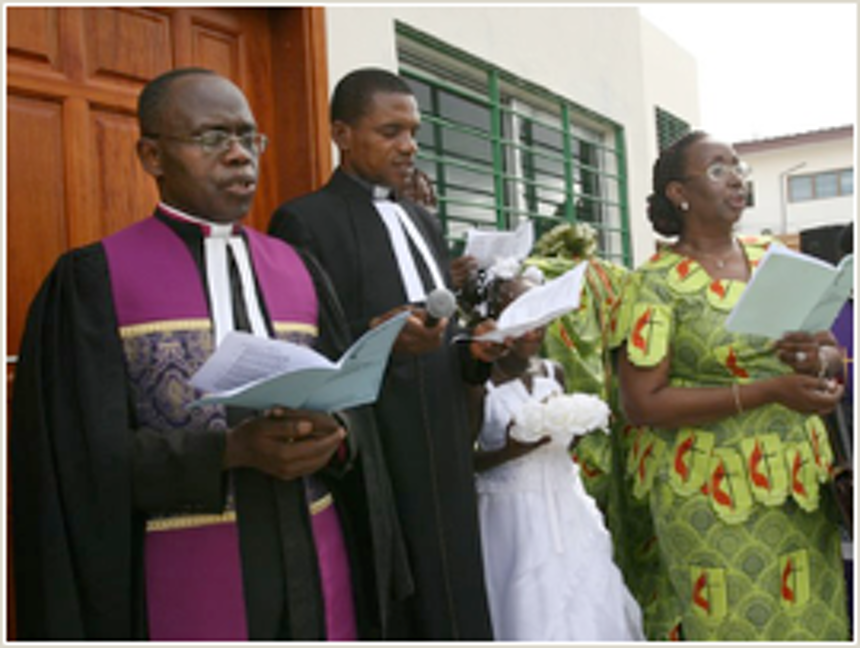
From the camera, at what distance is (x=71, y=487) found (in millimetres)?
1924

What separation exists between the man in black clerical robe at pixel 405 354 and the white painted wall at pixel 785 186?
1035 inches

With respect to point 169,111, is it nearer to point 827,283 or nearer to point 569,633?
point 827,283

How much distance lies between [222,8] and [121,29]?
1.79 ft

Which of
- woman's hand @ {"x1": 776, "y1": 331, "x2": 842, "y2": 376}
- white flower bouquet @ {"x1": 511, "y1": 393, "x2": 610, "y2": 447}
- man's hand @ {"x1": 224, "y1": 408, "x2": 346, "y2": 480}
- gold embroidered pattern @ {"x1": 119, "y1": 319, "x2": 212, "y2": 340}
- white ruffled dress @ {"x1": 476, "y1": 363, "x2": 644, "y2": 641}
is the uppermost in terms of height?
gold embroidered pattern @ {"x1": 119, "y1": 319, "x2": 212, "y2": 340}

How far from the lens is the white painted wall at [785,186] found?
2834 cm

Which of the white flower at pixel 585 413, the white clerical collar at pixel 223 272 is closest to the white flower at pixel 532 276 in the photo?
the white flower at pixel 585 413

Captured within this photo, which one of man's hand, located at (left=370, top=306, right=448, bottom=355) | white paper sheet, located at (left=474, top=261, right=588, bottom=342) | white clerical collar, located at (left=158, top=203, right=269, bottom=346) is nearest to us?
white clerical collar, located at (left=158, top=203, right=269, bottom=346)

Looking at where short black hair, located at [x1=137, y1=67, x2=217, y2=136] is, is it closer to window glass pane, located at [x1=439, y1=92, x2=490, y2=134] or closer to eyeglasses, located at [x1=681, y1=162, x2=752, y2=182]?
eyeglasses, located at [x1=681, y1=162, x2=752, y2=182]

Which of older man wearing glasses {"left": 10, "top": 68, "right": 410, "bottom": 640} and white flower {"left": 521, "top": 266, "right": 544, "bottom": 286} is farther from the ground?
white flower {"left": 521, "top": 266, "right": 544, "bottom": 286}

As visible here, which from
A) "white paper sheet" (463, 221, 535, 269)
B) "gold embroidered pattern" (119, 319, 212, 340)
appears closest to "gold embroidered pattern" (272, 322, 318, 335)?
"gold embroidered pattern" (119, 319, 212, 340)

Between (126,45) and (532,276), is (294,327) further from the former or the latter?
(126,45)

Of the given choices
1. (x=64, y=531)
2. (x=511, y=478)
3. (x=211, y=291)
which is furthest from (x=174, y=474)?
(x=511, y=478)

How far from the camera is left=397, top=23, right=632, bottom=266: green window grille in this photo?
5344 mm

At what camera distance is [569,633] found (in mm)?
3133
